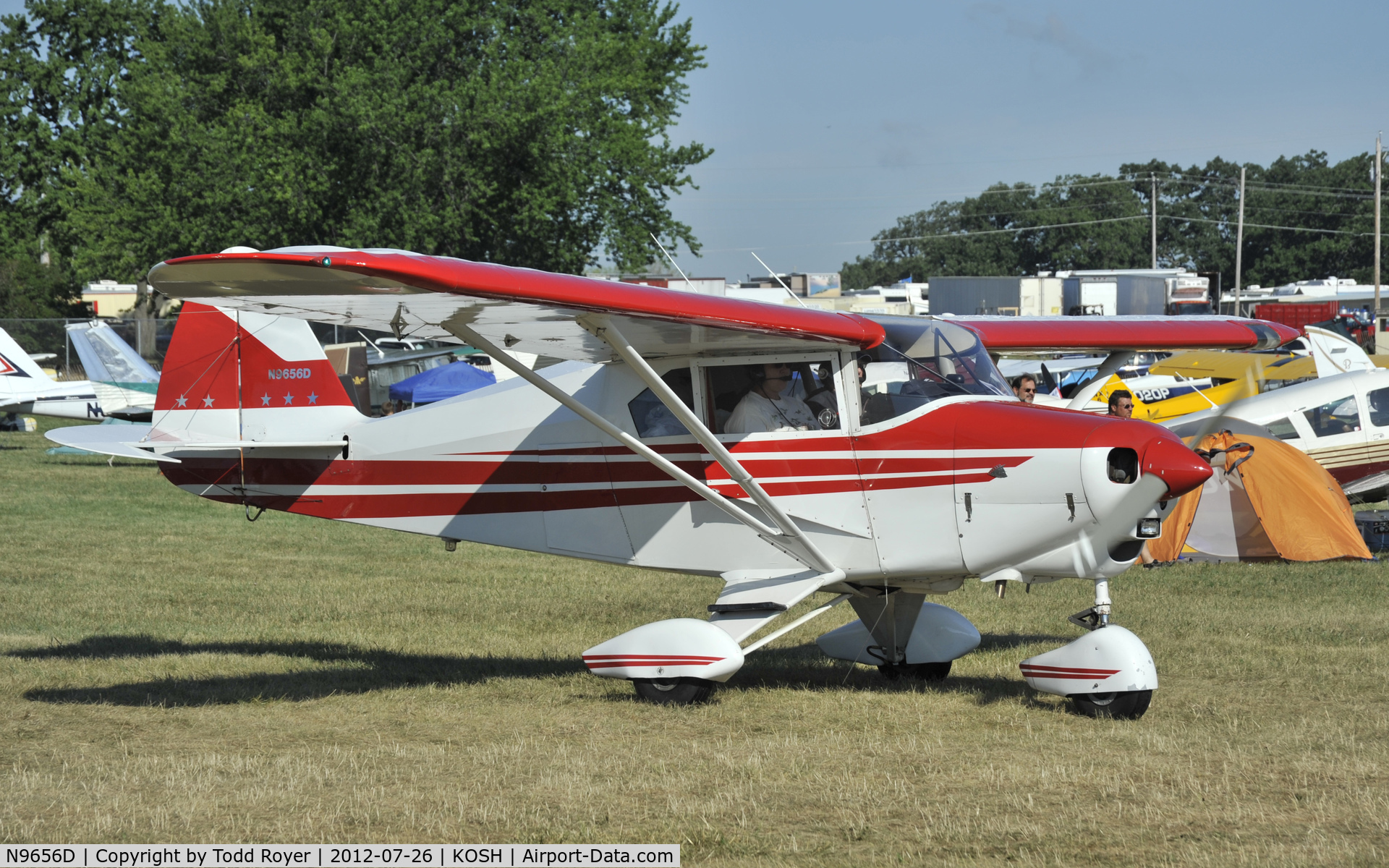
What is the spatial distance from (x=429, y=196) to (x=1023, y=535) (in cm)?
3131

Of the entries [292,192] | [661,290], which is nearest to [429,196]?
[292,192]

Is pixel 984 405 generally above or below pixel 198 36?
below

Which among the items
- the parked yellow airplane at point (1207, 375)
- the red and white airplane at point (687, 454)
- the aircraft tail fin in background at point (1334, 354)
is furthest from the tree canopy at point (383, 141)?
the red and white airplane at point (687, 454)

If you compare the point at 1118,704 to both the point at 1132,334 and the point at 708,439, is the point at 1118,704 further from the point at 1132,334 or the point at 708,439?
the point at 1132,334

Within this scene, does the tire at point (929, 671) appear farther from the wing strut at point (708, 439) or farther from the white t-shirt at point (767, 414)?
the white t-shirt at point (767, 414)

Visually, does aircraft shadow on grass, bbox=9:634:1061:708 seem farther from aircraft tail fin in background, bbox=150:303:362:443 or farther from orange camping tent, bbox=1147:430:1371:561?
orange camping tent, bbox=1147:430:1371:561

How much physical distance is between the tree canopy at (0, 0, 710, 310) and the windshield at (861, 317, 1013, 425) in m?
28.6

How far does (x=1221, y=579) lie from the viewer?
11.9m

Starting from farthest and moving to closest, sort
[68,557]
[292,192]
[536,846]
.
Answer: [292,192] < [68,557] < [536,846]

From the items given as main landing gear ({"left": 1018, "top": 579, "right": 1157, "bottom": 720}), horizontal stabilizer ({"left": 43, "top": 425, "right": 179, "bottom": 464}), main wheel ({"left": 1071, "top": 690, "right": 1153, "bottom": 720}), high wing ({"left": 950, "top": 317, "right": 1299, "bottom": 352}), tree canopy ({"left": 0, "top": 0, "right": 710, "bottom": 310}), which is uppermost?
tree canopy ({"left": 0, "top": 0, "right": 710, "bottom": 310})

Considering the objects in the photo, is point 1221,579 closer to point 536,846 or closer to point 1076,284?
point 536,846

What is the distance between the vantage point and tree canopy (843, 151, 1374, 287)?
325 ft
